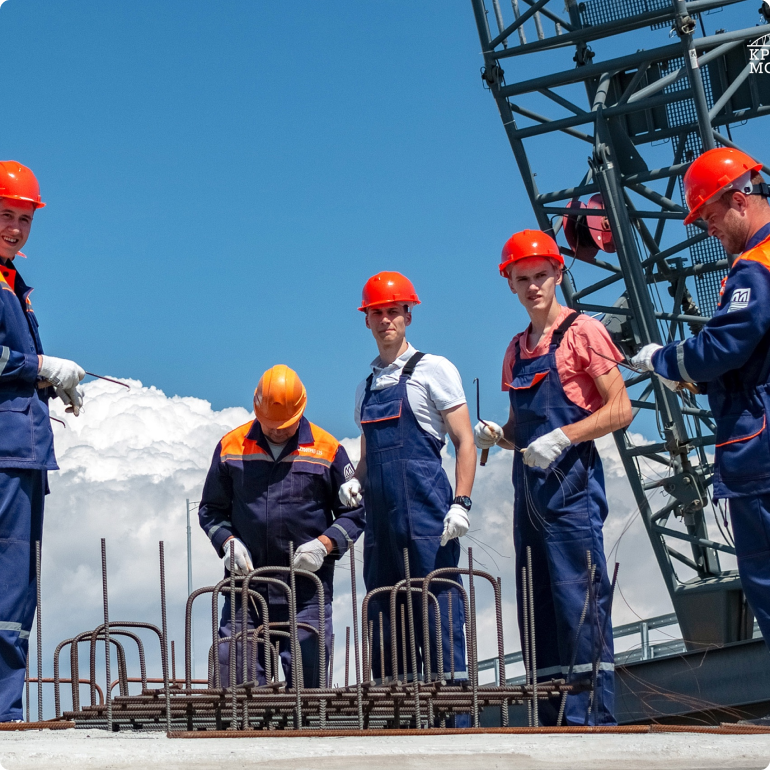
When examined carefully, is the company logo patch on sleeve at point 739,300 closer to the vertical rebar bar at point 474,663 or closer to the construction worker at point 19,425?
the vertical rebar bar at point 474,663

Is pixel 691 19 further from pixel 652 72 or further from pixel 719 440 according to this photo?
pixel 719 440

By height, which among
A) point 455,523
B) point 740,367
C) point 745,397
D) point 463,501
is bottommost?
point 455,523

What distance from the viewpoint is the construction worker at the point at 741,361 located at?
4.59 meters

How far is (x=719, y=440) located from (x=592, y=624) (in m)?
1.13

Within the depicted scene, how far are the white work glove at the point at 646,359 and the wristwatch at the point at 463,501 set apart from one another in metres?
1.15

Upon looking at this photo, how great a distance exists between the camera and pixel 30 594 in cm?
526

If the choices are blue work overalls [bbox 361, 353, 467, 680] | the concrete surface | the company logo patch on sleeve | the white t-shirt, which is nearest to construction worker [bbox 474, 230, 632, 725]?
the white t-shirt

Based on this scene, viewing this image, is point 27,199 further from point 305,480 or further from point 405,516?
point 405,516

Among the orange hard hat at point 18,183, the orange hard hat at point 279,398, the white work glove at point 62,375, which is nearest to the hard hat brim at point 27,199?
the orange hard hat at point 18,183

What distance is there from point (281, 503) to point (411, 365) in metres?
1.01

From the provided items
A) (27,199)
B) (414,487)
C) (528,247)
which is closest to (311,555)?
(414,487)

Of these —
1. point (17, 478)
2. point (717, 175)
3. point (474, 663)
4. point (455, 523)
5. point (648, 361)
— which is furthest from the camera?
point (455, 523)

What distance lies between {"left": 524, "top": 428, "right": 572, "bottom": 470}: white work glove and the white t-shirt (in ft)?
2.06

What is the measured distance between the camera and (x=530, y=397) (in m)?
5.77
